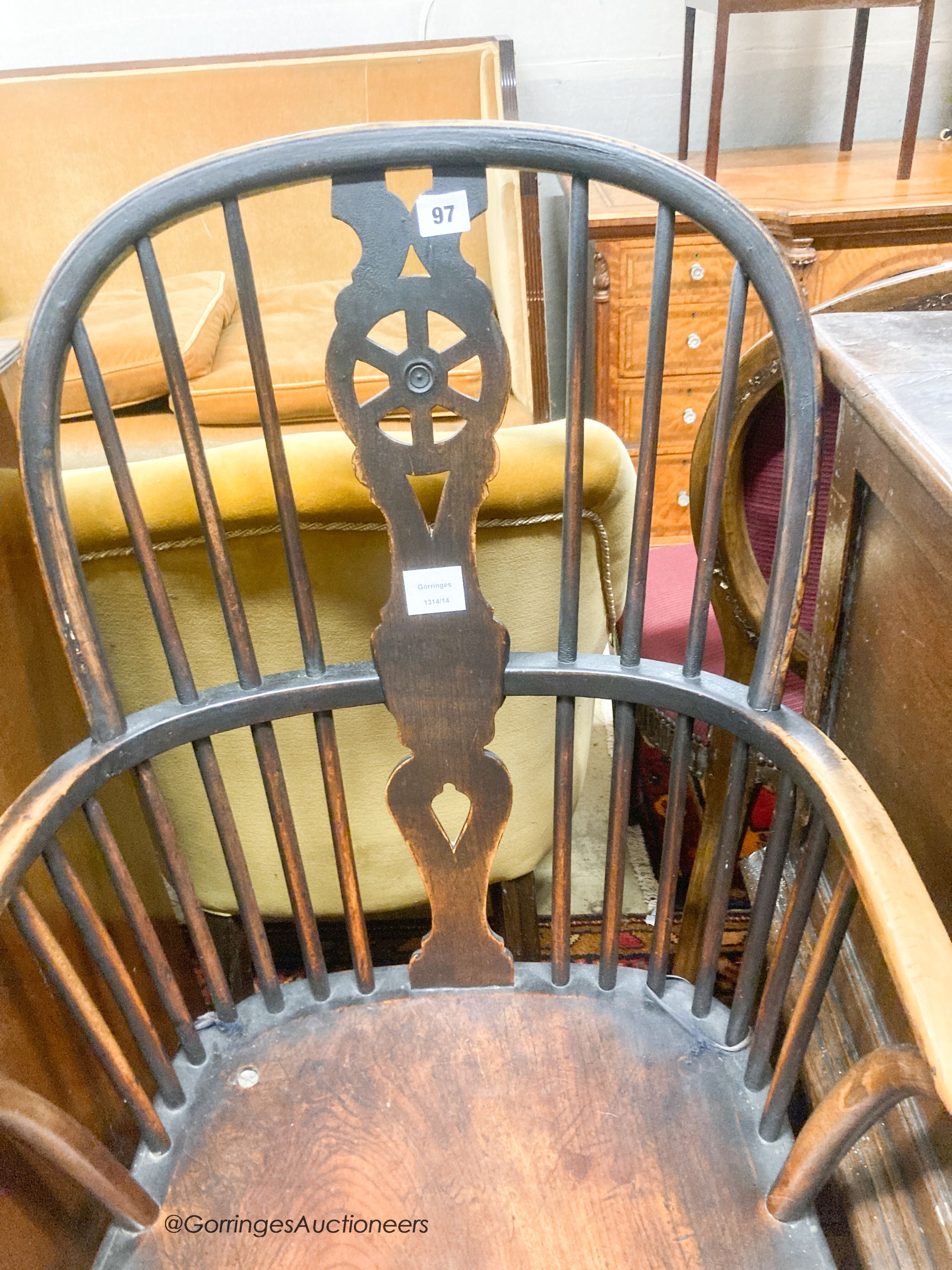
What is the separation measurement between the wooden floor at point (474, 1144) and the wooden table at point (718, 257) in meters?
1.43

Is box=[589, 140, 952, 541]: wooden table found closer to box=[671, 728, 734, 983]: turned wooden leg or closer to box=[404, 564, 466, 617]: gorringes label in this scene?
box=[671, 728, 734, 983]: turned wooden leg

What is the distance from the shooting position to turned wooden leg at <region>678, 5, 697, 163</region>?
7.38 ft

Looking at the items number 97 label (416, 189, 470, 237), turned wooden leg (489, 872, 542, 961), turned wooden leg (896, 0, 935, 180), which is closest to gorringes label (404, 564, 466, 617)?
number 97 label (416, 189, 470, 237)

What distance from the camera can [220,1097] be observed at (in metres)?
0.78

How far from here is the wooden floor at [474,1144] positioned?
67 cm

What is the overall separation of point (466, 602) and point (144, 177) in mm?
2139

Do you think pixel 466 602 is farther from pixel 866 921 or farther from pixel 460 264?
pixel 866 921

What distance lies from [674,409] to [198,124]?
1336 millimetres

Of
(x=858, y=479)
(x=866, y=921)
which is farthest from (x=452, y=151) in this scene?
(x=866, y=921)

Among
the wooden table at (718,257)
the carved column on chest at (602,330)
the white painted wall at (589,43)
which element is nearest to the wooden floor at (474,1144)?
the wooden table at (718,257)

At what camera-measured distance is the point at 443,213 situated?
2.06 feet

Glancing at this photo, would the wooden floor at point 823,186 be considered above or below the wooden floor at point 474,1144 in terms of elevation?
above

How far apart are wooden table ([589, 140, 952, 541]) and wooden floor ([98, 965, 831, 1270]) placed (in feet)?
4.70

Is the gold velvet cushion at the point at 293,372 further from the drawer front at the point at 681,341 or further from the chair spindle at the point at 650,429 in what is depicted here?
the chair spindle at the point at 650,429
